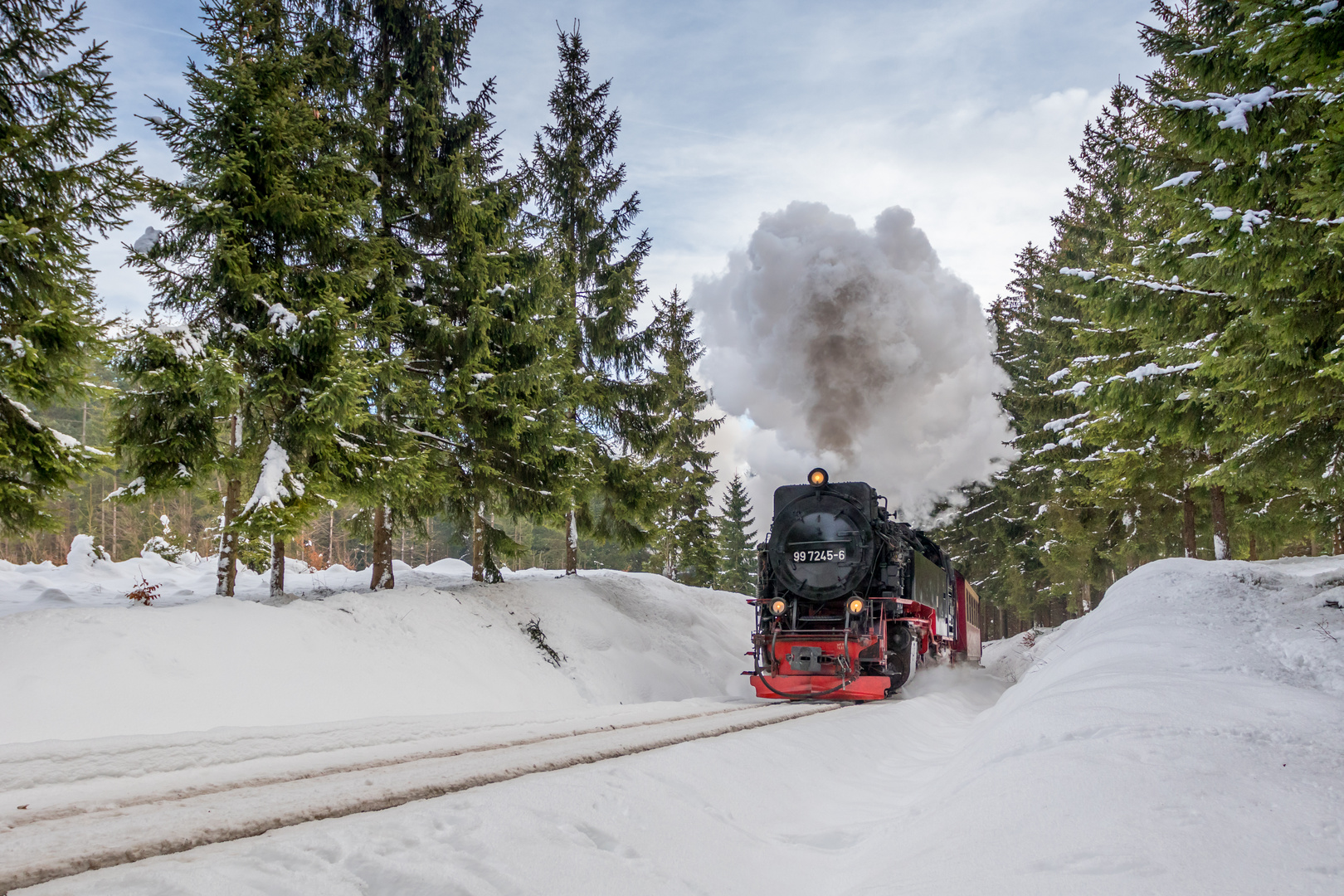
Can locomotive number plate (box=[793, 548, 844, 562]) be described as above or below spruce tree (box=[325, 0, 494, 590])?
below

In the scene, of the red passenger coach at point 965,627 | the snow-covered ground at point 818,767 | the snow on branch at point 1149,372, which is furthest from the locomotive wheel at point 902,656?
the red passenger coach at point 965,627

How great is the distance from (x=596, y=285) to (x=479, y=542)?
25.8 feet

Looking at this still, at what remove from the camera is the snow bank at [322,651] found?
7023mm

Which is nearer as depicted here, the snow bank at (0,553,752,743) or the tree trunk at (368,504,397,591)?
the snow bank at (0,553,752,743)

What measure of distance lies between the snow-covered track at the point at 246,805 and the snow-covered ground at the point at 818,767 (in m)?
0.26

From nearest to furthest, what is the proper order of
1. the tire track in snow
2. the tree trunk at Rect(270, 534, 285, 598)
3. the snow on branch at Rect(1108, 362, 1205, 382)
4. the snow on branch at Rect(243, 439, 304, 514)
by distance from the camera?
the tire track in snow, the snow on branch at Rect(243, 439, 304, 514), the snow on branch at Rect(1108, 362, 1205, 382), the tree trunk at Rect(270, 534, 285, 598)

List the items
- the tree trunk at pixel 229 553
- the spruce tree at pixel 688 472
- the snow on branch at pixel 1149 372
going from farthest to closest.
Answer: the spruce tree at pixel 688 472
the snow on branch at pixel 1149 372
the tree trunk at pixel 229 553

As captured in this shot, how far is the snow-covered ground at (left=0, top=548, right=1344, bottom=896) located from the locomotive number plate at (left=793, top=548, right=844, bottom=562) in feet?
9.55

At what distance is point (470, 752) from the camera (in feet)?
18.0

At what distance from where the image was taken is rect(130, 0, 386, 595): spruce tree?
9.76 meters

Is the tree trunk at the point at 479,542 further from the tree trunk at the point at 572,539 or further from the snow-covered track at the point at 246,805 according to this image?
the snow-covered track at the point at 246,805

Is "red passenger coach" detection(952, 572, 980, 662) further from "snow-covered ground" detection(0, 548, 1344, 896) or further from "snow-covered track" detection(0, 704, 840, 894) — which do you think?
"snow-covered track" detection(0, 704, 840, 894)

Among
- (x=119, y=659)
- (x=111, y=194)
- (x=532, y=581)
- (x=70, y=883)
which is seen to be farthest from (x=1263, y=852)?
(x=532, y=581)

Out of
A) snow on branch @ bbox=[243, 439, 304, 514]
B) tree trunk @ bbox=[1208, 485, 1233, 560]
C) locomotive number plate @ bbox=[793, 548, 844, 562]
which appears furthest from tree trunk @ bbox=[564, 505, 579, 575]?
tree trunk @ bbox=[1208, 485, 1233, 560]
